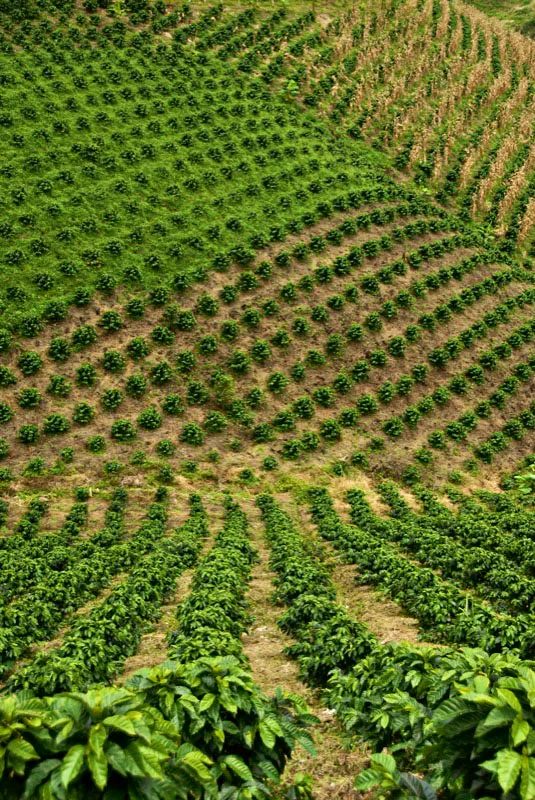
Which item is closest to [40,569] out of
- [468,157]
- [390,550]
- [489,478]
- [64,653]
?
[64,653]

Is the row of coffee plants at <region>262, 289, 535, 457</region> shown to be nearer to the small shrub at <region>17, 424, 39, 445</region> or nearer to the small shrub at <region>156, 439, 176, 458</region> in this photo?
the small shrub at <region>156, 439, 176, 458</region>

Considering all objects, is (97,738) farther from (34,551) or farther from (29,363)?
(29,363)

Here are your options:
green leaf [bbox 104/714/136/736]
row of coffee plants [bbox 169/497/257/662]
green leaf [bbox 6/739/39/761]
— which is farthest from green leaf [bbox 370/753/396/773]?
row of coffee plants [bbox 169/497/257/662]

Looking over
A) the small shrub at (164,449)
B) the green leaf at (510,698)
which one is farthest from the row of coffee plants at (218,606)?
the small shrub at (164,449)

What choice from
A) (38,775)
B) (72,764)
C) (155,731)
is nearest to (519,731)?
(155,731)

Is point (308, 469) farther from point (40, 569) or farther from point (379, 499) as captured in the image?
point (40, 569)
